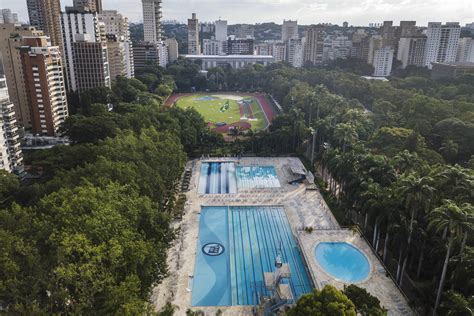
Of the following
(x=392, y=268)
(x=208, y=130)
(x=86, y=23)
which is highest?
(x=86, y=23)

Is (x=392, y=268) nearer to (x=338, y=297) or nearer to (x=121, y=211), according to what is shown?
(x=338, y=297)

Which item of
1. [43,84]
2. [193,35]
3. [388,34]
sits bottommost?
[43,84]

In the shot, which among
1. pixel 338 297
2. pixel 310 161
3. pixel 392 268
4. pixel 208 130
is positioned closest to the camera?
pixel 338 297

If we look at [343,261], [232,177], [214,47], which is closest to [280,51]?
[214,47]

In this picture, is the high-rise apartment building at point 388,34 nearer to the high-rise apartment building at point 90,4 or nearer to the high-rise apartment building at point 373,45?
the high-rise apartment building at point 373,45

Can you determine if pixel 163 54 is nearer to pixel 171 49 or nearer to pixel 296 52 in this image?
pixel 171 49

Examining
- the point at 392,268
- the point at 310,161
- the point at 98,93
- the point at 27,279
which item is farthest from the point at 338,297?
the point at 98,93
